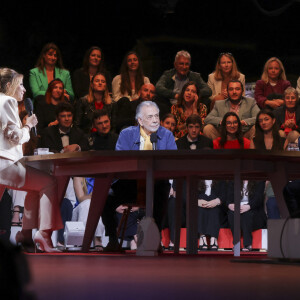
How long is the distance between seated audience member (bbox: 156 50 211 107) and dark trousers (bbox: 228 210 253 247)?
6.41 ft

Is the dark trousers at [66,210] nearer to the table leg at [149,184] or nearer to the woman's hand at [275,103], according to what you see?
the table leg at [149,184]

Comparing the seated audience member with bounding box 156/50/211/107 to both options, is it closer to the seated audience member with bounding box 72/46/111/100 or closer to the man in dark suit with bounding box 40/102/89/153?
the seated audience member with bounding box 72/46/111/100

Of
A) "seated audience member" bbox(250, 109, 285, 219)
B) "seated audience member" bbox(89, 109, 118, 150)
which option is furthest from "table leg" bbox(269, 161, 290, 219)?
"seated audience member" bbox(89, 109, 118, 150)

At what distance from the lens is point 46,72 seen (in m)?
8.42

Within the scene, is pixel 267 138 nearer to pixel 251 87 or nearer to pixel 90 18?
pixel 251 87

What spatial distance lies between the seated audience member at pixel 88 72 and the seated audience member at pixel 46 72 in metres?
0.11

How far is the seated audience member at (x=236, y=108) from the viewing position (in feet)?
25.0

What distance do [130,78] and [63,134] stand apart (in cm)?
151

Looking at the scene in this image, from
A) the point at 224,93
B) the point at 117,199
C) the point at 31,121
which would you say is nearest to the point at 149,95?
the point at 224,93

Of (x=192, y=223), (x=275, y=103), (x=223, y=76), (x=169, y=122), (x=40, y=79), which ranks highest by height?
(x=223, y=76)

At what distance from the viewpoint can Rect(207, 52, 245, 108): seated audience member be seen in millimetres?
8250

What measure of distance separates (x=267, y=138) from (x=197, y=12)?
4.49 metres

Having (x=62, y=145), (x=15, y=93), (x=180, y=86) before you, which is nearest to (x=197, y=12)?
(x=180, y=86)

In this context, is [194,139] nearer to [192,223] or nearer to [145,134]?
[145,134]
